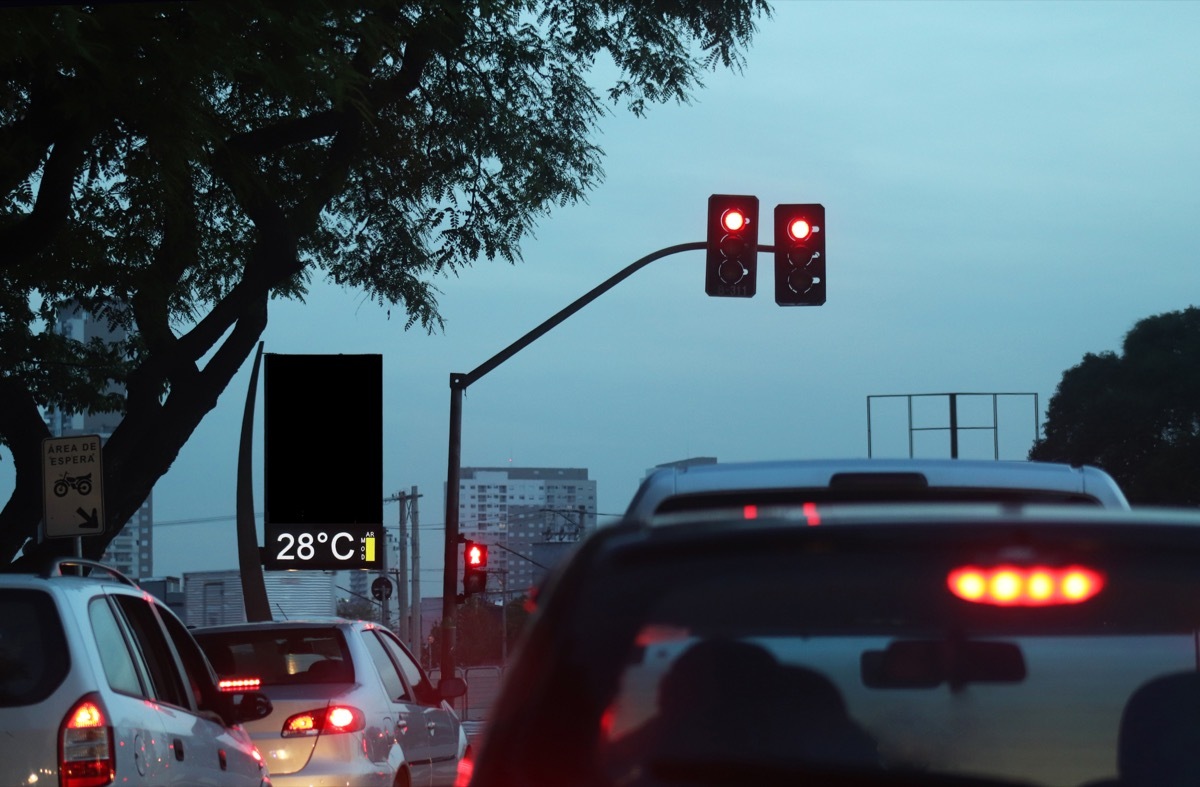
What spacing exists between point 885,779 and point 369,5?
12.3m

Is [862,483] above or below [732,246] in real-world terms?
below

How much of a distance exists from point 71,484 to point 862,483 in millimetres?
9268

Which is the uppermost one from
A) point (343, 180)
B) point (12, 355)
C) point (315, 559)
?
point (343, 180)

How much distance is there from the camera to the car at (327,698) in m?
10.4

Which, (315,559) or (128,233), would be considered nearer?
(128,233)

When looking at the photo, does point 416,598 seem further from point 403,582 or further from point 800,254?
point 800,254

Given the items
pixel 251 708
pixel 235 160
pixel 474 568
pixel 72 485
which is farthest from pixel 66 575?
pixel 474 568

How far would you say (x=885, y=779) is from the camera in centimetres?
269

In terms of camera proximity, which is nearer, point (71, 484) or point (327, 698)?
point (327, 698)

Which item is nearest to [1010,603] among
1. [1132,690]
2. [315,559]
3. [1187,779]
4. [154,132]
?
[1132,690]

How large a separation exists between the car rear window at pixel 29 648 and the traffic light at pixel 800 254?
13139mm

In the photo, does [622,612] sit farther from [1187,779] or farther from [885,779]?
[1187,779]

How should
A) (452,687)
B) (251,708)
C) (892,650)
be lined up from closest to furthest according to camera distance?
(892,650) < (251,708) < (452,687)

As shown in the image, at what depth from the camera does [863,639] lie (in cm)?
294
